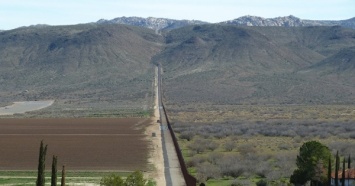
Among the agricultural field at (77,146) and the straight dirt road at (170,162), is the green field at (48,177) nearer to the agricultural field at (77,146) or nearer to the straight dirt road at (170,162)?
the agricultural field at (77,146)

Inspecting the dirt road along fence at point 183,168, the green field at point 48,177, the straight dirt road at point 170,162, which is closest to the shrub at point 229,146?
the dirt road along fence at point 183,168

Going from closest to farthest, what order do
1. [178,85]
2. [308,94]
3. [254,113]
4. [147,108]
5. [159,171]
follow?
[159,171] < [254,113] < [147,108] < [308,94] < [178,85]

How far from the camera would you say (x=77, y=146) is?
248 ft

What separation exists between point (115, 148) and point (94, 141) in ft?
25.2

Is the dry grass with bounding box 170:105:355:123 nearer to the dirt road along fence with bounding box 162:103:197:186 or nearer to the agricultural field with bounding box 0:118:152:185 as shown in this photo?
the agricultural field with bounding box 0:118:152:185

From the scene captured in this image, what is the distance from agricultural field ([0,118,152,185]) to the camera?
5838 cm

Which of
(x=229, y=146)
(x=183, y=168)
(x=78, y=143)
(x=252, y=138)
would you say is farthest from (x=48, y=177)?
(x=252, y=138)

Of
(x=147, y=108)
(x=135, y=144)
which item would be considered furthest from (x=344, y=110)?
(x=135, y=144)

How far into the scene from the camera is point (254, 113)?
128 m

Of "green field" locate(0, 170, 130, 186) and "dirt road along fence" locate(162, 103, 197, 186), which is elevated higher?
"dirt road along fence" locate(162, 103, 197, 186)

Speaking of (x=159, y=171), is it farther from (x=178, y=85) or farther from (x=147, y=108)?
(x=178, y=85)

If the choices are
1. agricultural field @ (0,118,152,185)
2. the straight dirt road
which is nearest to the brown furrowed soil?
agricultural field @ (0,118,152,185)

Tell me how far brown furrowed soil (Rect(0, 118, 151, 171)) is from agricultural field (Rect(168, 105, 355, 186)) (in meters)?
5.18

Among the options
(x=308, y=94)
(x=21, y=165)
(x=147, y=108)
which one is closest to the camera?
(x=21, y=165)
